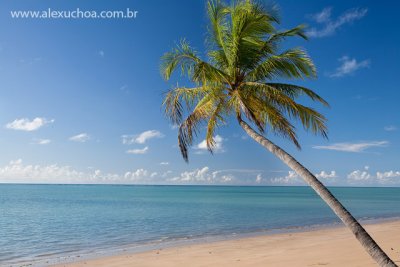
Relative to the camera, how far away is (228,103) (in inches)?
365

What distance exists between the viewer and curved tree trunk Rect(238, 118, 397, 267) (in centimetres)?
630

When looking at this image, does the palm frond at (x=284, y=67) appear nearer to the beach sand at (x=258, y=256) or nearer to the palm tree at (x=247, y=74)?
the palm tree at (x=247, y=74)

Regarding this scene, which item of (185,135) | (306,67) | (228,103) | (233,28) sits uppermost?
(233,28)

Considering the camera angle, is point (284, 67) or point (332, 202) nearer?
point (332, 202)

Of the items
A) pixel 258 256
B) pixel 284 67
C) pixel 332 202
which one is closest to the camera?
pixel 332 202

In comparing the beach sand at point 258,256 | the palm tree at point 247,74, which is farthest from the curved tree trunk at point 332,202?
the beach sand at point 258,256

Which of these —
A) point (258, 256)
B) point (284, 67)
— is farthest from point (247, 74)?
point (258, 256)

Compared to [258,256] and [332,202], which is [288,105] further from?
[258,256]

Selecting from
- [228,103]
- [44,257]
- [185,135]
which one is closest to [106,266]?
[44,257]

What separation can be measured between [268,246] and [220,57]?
1137 cm

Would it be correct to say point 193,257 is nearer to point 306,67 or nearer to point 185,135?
point 185,135

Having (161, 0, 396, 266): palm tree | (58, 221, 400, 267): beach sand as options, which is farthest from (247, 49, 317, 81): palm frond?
(58, 221, 400, 267): beach sand

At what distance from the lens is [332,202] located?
6926 mm

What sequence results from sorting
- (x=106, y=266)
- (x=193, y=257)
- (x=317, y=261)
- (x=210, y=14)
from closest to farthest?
(x=210, y=14) < (x=317, y=261) < (x=106, y=266) < (x=193, y=257)
